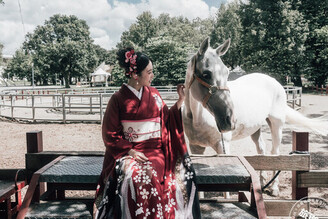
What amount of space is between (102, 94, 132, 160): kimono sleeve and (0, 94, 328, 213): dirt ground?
9.89 ft

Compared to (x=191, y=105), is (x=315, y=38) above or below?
above

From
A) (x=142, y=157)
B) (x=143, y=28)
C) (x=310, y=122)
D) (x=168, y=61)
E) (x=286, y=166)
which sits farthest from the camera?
(x=143, y=28)

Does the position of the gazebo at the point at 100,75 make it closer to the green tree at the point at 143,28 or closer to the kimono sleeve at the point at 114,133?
the green tree at the point at 143,28

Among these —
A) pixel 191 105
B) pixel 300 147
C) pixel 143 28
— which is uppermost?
pixel 143 28

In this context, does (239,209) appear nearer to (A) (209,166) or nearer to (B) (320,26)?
(A) (209,166)

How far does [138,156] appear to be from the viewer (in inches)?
84.8

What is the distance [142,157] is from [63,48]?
4300cm

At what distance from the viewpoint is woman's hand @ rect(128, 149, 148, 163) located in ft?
7.05

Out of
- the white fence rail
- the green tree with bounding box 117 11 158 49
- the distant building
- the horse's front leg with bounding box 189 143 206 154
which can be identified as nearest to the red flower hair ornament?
the horse's front leg with bounding box 189 143 206 154

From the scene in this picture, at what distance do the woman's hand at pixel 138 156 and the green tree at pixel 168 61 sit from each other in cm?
2757

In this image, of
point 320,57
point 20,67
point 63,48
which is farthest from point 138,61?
point 20,67

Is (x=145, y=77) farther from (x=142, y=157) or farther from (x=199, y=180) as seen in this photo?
(x=199, y=180)

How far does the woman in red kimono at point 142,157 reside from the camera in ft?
6.66

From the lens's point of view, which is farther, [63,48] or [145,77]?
[63,48]
